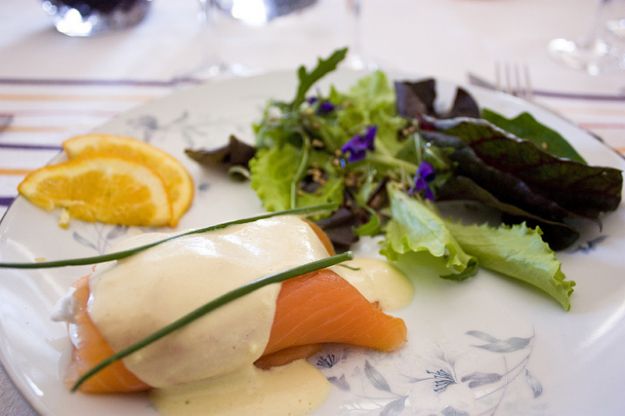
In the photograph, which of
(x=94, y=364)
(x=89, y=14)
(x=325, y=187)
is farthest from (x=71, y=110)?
(x=94, y=364)

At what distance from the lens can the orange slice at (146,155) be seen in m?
1.82

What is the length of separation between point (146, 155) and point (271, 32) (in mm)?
1473

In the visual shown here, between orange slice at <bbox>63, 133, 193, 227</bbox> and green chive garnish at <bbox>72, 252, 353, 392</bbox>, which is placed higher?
green chive garnish at <bbox>72, 252, 353, 392</bbox>

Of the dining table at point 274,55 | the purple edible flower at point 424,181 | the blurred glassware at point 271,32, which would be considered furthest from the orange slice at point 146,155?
the blurred glassware at point 271,32

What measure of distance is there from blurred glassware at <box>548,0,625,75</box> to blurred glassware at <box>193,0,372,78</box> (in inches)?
38.7

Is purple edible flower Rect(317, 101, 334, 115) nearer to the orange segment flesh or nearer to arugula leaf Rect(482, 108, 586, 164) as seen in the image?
arugula leaf Rect(482, 108, 586, 164)

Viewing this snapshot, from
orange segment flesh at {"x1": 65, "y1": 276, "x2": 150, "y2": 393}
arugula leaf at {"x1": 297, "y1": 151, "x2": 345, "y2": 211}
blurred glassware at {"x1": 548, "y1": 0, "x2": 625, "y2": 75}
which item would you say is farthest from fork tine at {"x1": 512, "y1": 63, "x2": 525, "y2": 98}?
orange segment flesh at {"x1": 65, "y1": 276, "x2": 150, "y2": 393}

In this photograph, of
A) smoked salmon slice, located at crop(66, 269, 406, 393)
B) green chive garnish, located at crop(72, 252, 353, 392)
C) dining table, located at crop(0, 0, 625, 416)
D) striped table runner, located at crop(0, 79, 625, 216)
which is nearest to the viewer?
green chive garnish, located at crop(72, 252, 353, 392)

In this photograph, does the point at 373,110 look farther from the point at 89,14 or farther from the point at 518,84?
the point at 89,14

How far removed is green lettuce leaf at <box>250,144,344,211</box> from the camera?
1.88 m

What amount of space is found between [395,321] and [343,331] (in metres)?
0.13

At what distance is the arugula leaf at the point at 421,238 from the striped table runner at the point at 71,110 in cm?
99

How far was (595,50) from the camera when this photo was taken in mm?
2887

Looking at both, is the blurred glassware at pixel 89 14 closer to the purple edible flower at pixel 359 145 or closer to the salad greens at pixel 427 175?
the salad greens at pixel 427 175
